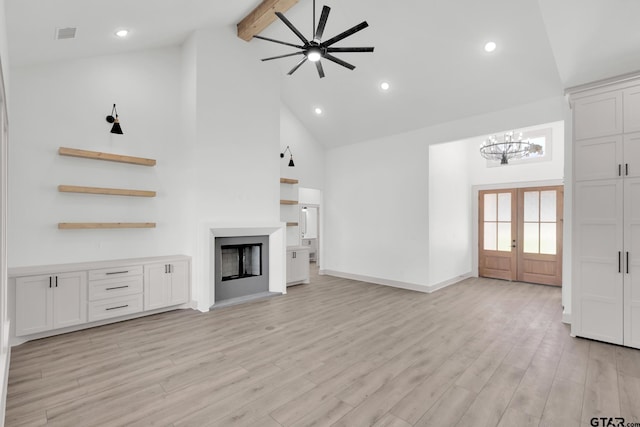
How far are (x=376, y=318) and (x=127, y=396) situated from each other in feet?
10.1

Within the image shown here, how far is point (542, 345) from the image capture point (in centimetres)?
352

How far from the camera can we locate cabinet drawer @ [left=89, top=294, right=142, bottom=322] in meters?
3.98

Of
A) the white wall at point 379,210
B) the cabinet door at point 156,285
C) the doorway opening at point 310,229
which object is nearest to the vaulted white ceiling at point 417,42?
the white wall at point 379,210

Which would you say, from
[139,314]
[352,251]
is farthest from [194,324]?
[352,251]

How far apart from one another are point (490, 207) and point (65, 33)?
8331 millimetres

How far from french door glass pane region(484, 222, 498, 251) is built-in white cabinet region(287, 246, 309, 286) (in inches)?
177

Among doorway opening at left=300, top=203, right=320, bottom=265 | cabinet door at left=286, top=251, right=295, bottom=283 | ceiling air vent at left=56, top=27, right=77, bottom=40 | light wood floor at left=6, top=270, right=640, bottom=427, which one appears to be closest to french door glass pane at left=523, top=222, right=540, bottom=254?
light wood floor at left=6, top=270, right=640, bottom=427

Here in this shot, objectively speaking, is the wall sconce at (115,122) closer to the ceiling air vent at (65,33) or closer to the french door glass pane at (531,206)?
the ceiling air vent at (65,33)

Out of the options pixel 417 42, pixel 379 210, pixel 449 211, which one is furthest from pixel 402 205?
pixel 417 42

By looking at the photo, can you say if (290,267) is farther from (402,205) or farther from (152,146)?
(152,146)

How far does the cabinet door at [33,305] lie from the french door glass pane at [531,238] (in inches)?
339

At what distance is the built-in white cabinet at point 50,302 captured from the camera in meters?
3.50

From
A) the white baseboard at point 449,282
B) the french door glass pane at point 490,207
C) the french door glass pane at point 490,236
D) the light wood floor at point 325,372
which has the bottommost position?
the light wood floor at point 325,372

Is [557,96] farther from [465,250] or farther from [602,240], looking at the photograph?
[465,250]
